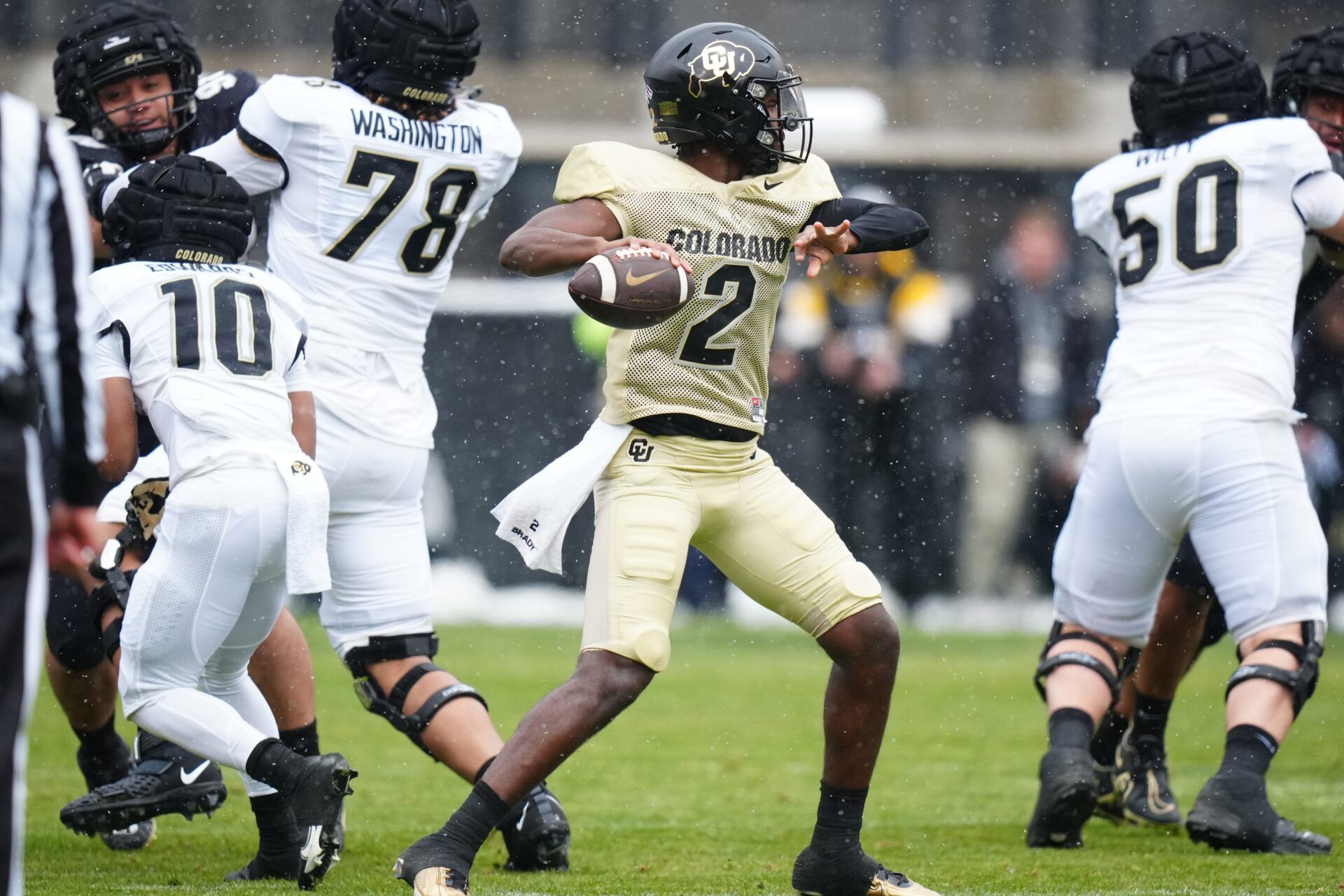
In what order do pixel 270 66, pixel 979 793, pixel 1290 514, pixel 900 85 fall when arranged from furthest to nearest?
pixel 900 85, pixel 270 66, pixel 979 793, pixel 1290 514

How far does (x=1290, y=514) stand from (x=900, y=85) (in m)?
10.5

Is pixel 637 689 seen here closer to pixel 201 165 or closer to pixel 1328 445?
pixel 201 165

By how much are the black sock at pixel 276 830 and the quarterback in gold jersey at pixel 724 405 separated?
3.05ft

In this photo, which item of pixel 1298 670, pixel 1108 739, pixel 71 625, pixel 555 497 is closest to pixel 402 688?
pixel 71 625

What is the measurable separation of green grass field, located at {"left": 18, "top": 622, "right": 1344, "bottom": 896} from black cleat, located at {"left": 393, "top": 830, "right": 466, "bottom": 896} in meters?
0.45

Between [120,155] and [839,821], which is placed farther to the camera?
[120,155]

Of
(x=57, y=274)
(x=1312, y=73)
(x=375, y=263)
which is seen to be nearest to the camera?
(x=57, y=274)

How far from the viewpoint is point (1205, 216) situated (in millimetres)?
5051

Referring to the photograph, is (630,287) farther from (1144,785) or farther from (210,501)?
(1144,785)

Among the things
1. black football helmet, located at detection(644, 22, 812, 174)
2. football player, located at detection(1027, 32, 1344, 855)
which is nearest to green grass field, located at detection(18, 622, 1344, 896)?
football player, located at detection(1027, 32, 1344, 855)

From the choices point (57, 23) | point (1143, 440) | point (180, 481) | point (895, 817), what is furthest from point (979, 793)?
point (57, 23)

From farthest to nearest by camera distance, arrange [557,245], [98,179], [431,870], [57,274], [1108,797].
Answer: [1108,797] < [98,179] < [557,245] < [431,870] < [57,274]

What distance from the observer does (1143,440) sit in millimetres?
4969

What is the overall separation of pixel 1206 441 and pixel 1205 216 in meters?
0.65
